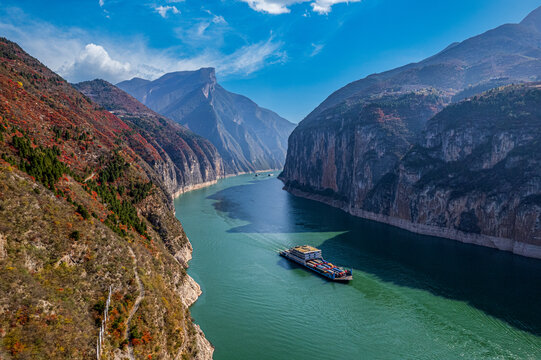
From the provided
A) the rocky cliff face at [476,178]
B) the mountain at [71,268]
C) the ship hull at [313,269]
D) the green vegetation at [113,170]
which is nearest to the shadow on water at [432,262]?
the rocky cliff face at [476,178]

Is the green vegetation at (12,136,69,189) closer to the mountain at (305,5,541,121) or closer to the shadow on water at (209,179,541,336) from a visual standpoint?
the shadow on water at (209,179,541,336)

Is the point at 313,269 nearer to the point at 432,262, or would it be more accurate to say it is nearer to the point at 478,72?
the point at 432,262

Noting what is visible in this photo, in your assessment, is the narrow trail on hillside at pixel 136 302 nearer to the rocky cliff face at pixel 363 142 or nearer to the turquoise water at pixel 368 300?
the turquoise water at pixel 368 300

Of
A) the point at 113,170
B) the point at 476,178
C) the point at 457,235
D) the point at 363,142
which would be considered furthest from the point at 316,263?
the point at 363,142

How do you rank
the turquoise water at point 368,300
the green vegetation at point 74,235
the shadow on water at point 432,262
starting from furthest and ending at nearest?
the shadow on water at point 432,262 → the turquoise water at point 368,300 → the green vegetation at point 74,235

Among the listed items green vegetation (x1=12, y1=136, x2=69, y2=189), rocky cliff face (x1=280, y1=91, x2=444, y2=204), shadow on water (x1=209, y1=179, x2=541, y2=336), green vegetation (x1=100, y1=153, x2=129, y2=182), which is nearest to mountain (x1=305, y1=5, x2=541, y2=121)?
rocky cliff face (x1=280, y1=91, x2=444, y2=204)

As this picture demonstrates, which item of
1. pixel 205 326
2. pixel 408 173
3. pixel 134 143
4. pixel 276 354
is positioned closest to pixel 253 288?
pixel 205 326
